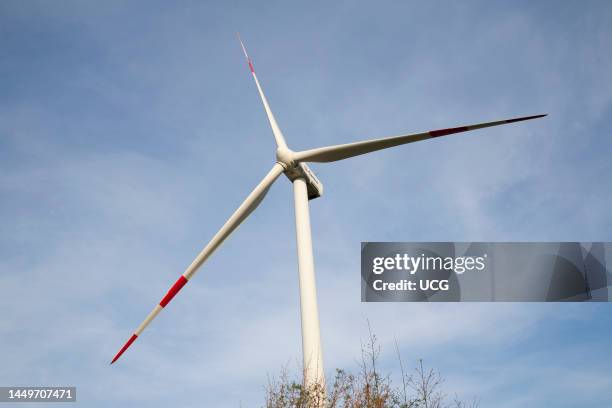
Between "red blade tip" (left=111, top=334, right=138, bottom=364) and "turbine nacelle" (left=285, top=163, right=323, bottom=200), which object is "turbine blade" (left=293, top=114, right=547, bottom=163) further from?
"red blade tip" (left=111, top=334, right=138, bottom=364)

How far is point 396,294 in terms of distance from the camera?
28594 millimetres

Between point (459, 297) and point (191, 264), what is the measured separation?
41.6ft

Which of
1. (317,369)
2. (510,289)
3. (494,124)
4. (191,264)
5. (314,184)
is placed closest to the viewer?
(317,369)

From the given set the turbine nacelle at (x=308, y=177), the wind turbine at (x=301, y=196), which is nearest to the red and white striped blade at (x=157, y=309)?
the wind turbine at (x=301, y=196)

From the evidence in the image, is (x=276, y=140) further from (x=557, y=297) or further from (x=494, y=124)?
(x=557, y=297)

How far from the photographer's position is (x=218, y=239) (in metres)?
32.5

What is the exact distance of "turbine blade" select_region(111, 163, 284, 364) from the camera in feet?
106

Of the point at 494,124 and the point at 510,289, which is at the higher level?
the point at 494,124

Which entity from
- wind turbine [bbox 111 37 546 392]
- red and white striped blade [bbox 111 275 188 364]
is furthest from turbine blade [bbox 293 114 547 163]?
red and white striped blade [bbox 111 275 188 364]

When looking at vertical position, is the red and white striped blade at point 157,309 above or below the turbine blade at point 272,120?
below

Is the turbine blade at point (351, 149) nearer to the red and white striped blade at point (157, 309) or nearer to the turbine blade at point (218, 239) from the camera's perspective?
the turbine blade at point (218, 239)

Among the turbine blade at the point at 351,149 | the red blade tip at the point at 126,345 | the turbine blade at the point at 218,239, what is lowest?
the red blade tip at the point at 126,345

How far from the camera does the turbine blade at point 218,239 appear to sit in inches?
1268

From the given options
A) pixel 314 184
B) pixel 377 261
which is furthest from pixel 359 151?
pixel 377 261
